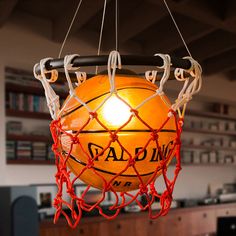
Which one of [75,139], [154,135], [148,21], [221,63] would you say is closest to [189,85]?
[154,135]

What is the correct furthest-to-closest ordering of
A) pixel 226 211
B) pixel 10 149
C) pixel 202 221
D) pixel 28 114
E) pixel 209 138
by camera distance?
pixel 209 138
pixel 226 211
pixel 202 221
pixel 28 114
pixel 10 149

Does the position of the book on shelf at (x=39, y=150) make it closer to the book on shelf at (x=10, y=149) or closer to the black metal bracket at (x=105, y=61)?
the book on shelf at (x=10, y=149)

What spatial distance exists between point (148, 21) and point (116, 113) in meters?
2.58

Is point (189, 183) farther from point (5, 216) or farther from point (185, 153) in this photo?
point (5, 216)

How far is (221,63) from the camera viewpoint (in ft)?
15.8

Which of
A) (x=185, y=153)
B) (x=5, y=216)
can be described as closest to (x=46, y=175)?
(x=5, y=216)

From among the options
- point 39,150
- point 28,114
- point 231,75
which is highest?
point 231,75

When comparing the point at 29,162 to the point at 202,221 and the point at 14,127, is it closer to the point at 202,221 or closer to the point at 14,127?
the point at 14,127

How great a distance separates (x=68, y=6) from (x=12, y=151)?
147 cm

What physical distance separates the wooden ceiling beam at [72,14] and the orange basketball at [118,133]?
2.12m

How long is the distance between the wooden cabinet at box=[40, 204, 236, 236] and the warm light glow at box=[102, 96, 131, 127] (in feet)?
8.36

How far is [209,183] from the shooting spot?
5.62 m

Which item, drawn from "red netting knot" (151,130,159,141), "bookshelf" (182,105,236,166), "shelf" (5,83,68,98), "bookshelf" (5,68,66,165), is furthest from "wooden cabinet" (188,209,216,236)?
"red netting knot" (151,130,159,141)

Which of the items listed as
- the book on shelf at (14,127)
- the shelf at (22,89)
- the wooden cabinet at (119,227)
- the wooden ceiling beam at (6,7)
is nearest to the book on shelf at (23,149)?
the book on shelf at (14,127)
